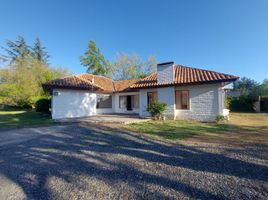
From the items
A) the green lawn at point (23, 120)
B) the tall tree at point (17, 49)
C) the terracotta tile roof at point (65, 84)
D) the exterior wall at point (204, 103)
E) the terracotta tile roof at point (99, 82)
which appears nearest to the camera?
the green lawn at point (23, 120)

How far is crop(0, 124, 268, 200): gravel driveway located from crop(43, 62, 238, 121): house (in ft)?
24.2

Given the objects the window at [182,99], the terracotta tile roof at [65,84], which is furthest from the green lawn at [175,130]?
the terracotta tile roof at [65,84]

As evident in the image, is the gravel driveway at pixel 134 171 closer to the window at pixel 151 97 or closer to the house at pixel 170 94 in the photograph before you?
the house at pixel 170 94

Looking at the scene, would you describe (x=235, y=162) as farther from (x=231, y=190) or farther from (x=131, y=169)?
(x=131, y=169)

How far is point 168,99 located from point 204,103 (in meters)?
3.05

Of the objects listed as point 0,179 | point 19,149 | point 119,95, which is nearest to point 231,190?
point 0,179

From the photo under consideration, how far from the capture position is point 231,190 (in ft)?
9.77

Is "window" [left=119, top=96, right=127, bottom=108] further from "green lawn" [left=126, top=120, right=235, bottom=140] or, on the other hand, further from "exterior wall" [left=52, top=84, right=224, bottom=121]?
"green lawn" [left=126, top=120, right=235, bottom=140]

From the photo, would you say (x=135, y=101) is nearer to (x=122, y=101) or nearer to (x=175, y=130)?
(x=122, y=101)

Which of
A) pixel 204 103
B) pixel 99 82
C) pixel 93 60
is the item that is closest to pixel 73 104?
pixel 99 82

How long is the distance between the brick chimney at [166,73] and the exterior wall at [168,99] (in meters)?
0.82

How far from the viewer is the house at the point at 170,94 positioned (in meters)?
12.6

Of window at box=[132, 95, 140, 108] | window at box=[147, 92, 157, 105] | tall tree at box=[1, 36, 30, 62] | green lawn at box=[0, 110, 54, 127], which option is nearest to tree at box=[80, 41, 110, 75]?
tall tree at box=[1, 36, 30, 62]

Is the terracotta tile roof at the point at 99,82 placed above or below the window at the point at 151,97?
above
